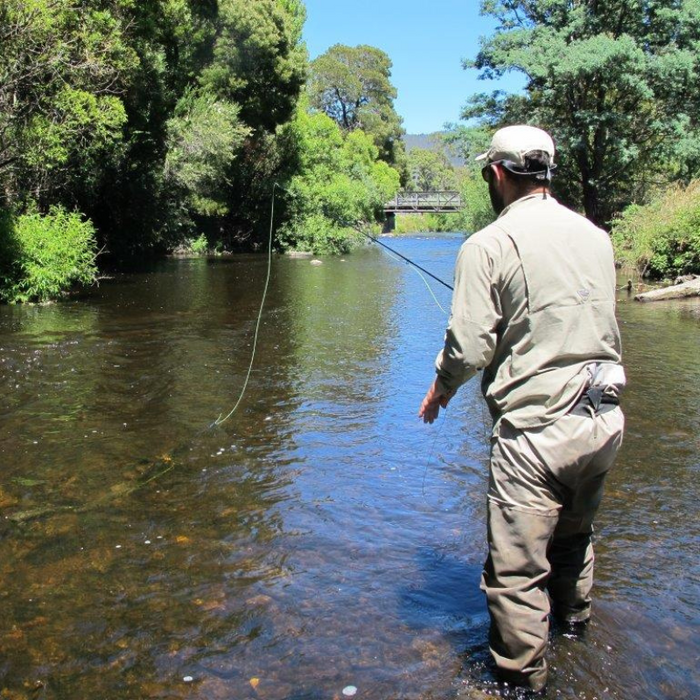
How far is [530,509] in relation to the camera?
286cm

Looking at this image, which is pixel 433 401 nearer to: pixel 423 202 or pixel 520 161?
pixel 520 161

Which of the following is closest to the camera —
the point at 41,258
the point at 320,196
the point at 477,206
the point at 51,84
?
the point at 51,84

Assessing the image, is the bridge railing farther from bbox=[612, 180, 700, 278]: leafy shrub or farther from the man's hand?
the man's hand

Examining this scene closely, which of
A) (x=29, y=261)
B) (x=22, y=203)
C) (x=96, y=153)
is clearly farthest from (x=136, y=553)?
(x=96, y=153)

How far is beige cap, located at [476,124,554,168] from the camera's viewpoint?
2986 mm

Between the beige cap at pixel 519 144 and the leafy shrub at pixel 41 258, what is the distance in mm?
14949

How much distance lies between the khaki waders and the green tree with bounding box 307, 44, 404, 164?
252 feet

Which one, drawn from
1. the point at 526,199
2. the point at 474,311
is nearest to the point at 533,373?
the point at 474,311

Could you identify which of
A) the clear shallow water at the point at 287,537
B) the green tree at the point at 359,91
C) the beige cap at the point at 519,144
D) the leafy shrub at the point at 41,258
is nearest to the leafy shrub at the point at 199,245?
the leafy shrub at the point at 41,258

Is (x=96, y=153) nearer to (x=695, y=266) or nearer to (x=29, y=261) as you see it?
(x=29, y=261)

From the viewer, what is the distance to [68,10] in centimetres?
1612

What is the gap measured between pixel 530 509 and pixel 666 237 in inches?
794

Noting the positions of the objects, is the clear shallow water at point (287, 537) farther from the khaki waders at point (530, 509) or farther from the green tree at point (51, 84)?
the green tree at point (51, 84)

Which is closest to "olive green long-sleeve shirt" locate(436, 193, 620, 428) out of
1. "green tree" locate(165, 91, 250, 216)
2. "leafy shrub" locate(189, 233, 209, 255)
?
Result: "green tree" locate(165, 91, 250, 216)
